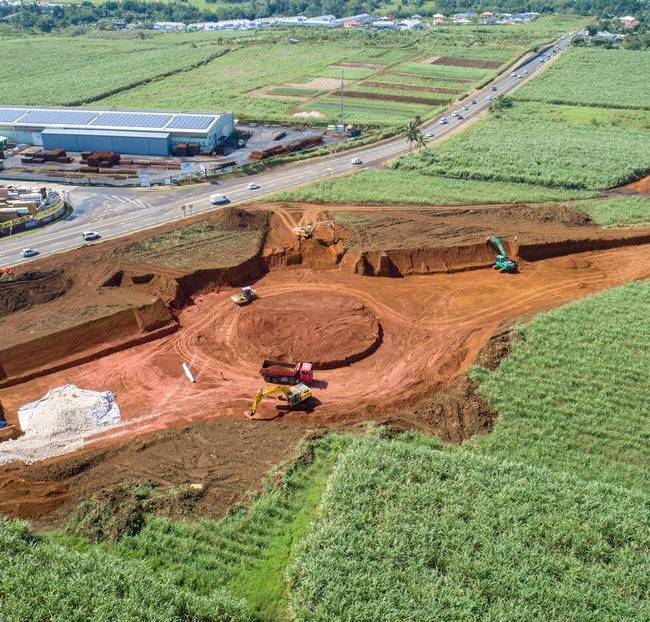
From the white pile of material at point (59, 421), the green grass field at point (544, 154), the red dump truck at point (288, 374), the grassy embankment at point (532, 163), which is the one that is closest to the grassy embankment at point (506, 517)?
the red dump truck at point (288, 374)

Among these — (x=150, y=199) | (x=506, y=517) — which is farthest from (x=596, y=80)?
(x=506, y=517)

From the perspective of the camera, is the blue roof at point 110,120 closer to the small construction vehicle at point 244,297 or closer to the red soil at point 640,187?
the small construction vehicle at point 244,297

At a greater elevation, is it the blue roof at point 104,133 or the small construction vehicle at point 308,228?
the blue roof at point 104,133

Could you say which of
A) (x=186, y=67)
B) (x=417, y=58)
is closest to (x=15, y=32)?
(x=186, y=67)

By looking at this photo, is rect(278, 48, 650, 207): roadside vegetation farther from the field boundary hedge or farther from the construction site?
the field boundary hedge

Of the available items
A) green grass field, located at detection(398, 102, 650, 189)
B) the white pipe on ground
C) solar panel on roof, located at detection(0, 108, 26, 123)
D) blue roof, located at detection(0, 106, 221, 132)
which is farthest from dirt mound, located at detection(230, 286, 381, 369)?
solar panel on roof, located at detection(0, 108, 26, 123)

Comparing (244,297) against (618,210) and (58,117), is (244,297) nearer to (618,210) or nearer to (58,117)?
(618,210)
